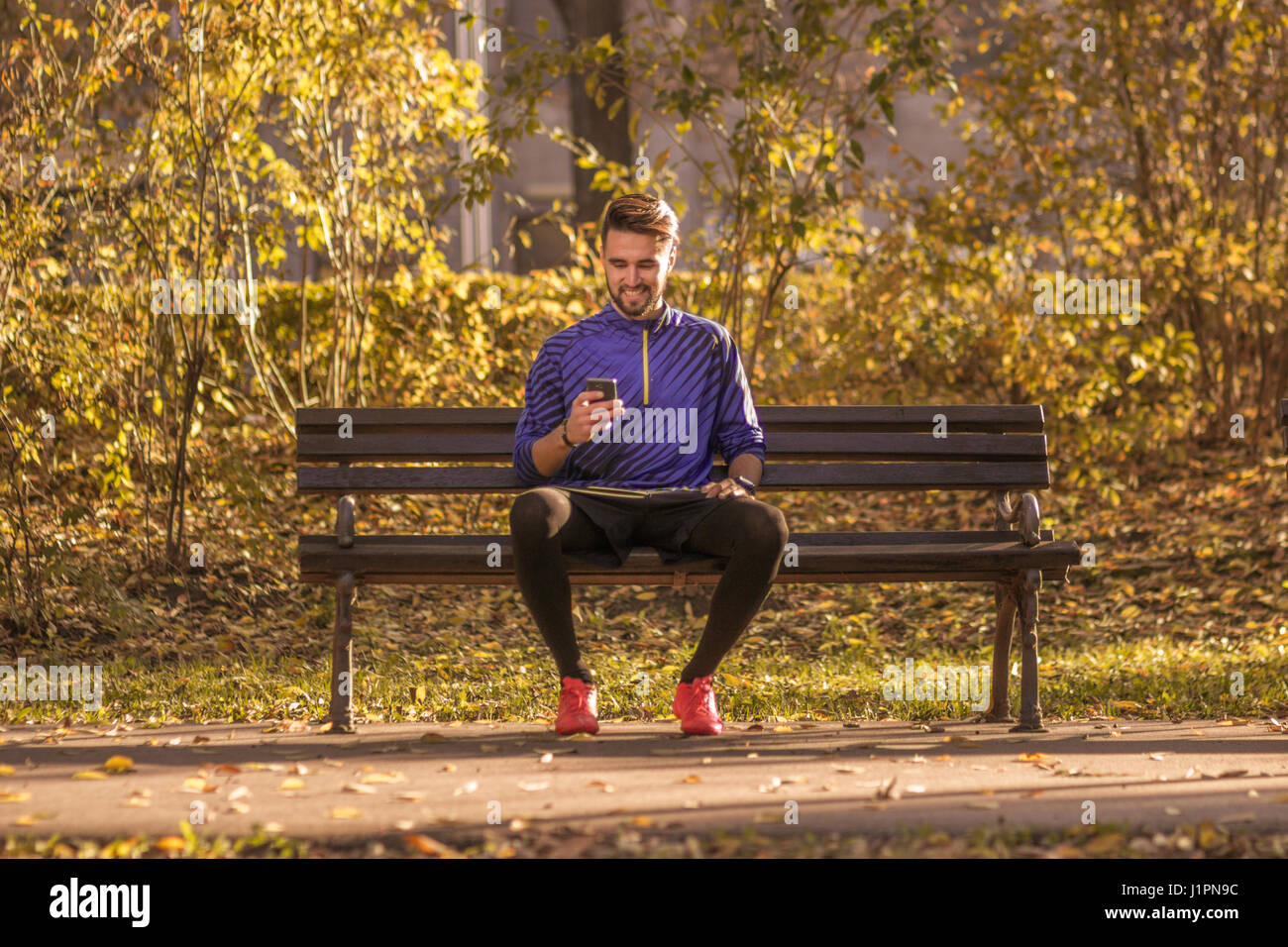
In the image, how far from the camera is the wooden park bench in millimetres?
4289

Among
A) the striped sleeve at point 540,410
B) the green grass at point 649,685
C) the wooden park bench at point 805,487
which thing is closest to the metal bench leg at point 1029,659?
the wooden park bench at point 805,487

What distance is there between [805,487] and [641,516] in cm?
77

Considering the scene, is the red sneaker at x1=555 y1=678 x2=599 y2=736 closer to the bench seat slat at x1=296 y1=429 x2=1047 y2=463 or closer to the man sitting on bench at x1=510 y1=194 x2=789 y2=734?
the man sitting on bench at x1=510 y1=194 x2=789 y2=734

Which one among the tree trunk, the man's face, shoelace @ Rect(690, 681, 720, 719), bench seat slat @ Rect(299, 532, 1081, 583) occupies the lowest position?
shoelace @ Rect(690, 681, 720, 719)

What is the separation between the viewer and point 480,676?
5520 mm

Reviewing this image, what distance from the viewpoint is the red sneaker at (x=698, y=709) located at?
164 inches

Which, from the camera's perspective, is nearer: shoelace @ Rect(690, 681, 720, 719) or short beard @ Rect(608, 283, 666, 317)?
shoelace @ Rect(690, 681, 720, 719)

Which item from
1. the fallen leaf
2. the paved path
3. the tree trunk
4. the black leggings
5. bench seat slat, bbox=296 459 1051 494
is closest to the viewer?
the fallen leaf

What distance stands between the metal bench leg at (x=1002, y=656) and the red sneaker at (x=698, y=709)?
1019 millimetres

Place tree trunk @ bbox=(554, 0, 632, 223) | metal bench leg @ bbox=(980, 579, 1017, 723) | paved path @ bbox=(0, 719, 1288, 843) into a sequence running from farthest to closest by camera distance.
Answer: tree trunk @ bbox=(554, 0, 632, 223) < metal bench leg @ bbox=(980, 579, 1017, 723) < paved path @ bbox=(0, 719, 1288, 843)

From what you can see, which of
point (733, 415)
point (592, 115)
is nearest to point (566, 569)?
point (733, 415)

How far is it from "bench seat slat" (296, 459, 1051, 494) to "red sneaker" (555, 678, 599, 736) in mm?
844

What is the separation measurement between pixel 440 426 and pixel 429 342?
9.56ft

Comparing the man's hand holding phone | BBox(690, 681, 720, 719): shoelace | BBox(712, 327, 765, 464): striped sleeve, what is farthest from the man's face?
BBox(690, 681, 720, 719): shoelace
